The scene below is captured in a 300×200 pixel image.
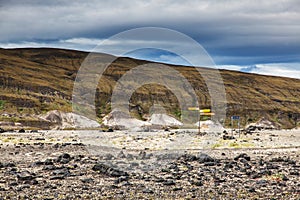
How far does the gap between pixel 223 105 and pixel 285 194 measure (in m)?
169

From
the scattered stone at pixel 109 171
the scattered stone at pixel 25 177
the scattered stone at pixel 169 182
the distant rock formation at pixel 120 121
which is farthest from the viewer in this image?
the distant rock formation at pixel 120 121

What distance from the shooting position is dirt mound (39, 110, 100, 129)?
12156 centimetres

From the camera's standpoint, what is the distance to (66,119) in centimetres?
13138

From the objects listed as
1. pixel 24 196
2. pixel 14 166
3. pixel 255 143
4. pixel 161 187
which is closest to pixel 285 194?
pixel 161 187

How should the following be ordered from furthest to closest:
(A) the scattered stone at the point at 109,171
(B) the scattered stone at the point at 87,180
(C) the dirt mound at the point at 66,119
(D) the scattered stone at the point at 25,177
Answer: (C) the dirt mound at the point at 66,119, (A) the scattered stone at the point at 109,171, (D) the scattered stone at the point at 25,177, (B) the scattered stone at the point at 87,180

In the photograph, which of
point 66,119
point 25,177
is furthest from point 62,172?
point 66,119

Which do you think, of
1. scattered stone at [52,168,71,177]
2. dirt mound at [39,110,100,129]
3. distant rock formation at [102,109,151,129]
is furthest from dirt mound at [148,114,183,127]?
scattered stone at [52,168,71,177]

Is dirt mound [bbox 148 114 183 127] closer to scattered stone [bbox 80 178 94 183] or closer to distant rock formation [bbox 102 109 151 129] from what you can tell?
distant rock formation [bbox 102 109 151 129]

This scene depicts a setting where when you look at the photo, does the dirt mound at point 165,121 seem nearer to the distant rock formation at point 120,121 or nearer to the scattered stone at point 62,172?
the distant rock formation at point 120,121

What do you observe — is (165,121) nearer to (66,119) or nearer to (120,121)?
(120,121)

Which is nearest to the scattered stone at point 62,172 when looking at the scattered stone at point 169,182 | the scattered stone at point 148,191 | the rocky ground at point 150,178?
the rocky ground at point 150,178

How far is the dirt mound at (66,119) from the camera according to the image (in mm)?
121562

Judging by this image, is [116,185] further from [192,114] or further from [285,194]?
[192,114]

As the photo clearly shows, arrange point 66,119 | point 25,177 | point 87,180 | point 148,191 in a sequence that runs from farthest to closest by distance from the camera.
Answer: point 66,119, point 25,177, point 87,180, point 148,191
